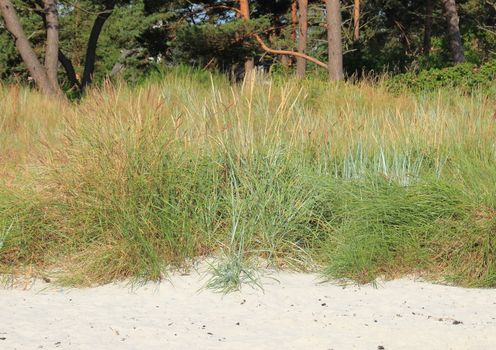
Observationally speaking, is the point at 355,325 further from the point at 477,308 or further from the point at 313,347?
the point at 477,308

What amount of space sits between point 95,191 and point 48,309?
1.12 metres

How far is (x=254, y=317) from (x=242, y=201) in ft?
4.01

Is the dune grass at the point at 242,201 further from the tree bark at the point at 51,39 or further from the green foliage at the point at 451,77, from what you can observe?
the green foliage at the point at 451,77

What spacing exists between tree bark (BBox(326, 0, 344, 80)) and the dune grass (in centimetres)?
970

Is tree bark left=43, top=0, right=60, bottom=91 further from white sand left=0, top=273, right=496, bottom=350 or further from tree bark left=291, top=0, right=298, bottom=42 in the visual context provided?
tree bark left=291, top=0, right=298, bottom=42

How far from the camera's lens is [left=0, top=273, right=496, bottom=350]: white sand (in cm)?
405

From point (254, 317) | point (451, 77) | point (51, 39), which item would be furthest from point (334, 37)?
point (254, 317)

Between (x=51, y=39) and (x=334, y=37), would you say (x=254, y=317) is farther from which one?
(x=334, y=37)

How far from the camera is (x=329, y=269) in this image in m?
5.18

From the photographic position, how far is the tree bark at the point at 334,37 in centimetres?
1571

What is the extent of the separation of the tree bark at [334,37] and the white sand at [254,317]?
36.6ft

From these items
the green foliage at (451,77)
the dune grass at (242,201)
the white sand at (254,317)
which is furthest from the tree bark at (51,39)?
the white sand at (254,317)

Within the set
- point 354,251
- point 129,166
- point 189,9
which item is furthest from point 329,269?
point 189,9

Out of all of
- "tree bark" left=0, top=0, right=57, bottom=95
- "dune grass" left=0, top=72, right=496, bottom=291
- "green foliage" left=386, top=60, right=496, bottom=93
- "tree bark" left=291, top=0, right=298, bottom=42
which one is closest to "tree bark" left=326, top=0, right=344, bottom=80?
"green foliage" left=386, top=60, right=496, bottom=93
